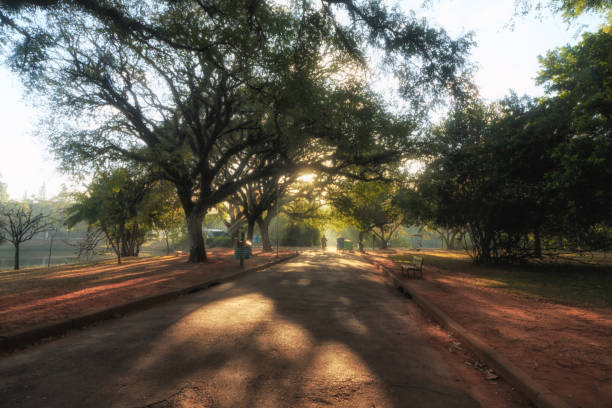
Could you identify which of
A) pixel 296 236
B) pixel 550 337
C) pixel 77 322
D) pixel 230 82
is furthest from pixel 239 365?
pixel 296 236

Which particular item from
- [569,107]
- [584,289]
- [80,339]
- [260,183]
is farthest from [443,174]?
[80,339]

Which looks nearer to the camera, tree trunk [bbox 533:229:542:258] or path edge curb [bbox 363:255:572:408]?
path edge curb [bbox 363:255:572:408]

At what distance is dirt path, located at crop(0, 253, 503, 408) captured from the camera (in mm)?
2906

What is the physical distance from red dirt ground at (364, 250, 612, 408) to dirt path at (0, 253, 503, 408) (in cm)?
92

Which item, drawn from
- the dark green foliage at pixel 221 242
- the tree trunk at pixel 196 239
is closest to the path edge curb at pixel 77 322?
the tree trunk at pixel 196 239

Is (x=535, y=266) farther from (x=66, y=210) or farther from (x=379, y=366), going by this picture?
(x=66, y=210)

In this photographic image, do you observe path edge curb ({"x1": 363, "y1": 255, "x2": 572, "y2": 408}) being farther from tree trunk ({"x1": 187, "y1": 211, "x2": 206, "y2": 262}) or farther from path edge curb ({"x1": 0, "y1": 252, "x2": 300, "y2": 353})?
tree trunk ({"x1": 187, "y1": 211, "x2": 206, "y2": 262})

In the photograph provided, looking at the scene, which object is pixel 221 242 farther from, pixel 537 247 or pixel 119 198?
pixel 537 247

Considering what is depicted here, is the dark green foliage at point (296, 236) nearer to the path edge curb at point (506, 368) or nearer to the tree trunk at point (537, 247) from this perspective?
the tree trunk at point (537, 247)

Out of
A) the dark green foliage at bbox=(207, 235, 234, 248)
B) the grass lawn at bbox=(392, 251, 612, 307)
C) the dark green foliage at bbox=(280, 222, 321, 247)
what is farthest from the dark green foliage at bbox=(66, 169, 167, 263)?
the dark green foliage at bbox=(280, 222, 321, 247)

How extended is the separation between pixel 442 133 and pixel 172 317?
18071 millimetres

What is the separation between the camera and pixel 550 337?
4797 mm

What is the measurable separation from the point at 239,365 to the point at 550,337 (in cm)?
469

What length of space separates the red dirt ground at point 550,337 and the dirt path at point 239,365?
0.92 m
